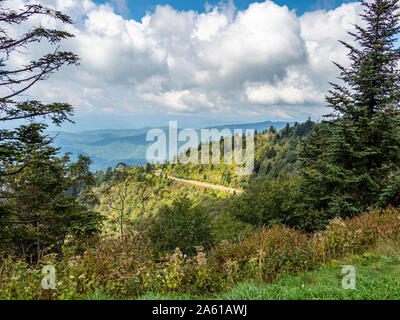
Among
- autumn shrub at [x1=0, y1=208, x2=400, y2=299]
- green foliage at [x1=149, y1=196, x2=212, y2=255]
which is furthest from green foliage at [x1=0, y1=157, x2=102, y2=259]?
green foliage at [x1=149, y1=196, x2=212, y2=255]

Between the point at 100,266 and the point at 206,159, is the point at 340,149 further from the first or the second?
the point at 206,159

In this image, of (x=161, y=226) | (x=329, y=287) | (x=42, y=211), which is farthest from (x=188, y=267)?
(x=161, y=226)

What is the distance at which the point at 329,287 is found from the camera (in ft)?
10.8

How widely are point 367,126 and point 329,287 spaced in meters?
10.4

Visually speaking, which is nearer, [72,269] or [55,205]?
[72,269]

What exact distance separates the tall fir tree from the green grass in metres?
6.92

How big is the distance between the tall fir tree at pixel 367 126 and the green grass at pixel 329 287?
6.92 m

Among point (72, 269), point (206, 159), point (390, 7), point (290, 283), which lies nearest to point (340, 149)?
point (390, 7)

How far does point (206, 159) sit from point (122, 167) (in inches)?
5010

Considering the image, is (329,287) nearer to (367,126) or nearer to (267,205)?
(367,126)

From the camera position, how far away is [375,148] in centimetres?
1021

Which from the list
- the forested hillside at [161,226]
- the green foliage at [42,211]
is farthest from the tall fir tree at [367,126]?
the green foliage at [42,211]

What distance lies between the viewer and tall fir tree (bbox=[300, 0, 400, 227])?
1023 centimetres

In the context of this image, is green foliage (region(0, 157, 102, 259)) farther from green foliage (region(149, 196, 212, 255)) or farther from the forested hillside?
green foliage (region(149, 196, 212, 255))
